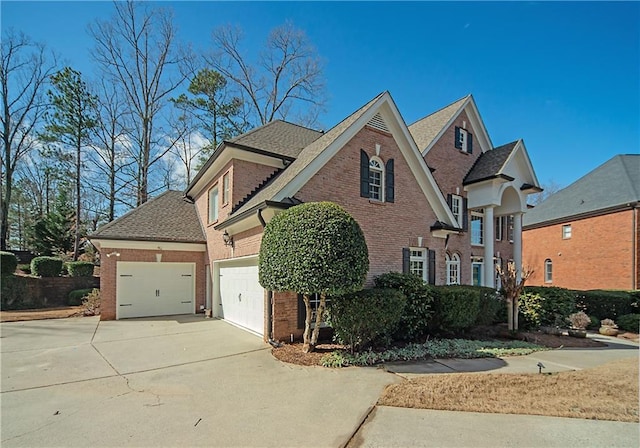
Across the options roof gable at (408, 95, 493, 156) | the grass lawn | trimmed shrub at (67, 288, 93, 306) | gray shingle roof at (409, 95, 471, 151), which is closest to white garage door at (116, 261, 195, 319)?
trimmed shrub at (67, 288, 93, 306)

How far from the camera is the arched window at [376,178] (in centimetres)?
1044

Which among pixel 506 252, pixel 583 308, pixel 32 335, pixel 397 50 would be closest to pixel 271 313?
pixel 32 335

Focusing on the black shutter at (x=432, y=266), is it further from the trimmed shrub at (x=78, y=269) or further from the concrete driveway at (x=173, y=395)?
the trimmed shrub at (x=78, y=269)

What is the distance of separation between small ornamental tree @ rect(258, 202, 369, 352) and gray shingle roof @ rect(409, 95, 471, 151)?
12020mm

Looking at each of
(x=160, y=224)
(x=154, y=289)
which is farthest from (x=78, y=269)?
(x=154, y=289)

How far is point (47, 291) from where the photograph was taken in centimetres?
1709

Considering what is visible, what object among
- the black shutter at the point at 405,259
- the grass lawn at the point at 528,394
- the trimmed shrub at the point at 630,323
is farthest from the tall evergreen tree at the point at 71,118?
the trimmed shrub at the point at 630,323

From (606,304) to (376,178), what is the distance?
11.7m

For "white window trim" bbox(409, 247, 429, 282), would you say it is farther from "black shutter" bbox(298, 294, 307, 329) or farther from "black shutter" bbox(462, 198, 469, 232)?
"black shutter" bbox(462, 198, 469, 232)

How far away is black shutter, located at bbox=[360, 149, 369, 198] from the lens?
1004cm

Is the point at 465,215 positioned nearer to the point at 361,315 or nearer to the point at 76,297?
the point at 361,315

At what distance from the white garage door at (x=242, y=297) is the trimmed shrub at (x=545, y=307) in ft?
30.5

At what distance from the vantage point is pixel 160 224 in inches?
559

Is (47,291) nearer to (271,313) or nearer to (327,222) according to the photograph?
(271,313)
